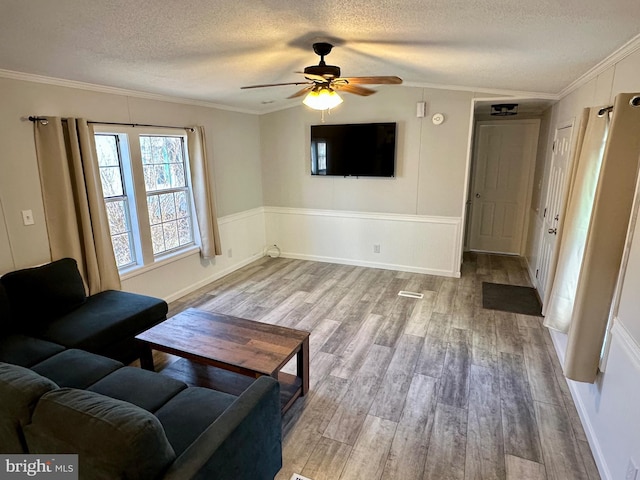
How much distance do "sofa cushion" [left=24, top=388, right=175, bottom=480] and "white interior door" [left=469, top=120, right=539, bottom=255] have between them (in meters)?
5.92

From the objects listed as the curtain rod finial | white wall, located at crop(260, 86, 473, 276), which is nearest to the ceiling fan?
the curtain rod finial

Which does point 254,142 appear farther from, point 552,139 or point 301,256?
point 552,139

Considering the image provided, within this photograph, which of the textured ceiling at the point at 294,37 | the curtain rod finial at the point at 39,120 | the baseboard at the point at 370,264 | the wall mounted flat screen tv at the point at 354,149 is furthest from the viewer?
the baseboard at the point at 370,264

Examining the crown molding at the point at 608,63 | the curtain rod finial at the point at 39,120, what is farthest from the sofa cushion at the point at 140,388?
the crown molding at the point at 608,63

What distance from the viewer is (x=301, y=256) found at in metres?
5.90

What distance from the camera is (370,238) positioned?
536 cm

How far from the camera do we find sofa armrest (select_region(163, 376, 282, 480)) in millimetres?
1314

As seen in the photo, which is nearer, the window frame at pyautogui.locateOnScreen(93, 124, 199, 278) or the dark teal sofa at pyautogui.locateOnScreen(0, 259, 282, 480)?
the dark teal sofa at pyautogui.locateOnScreen(0, 259, 282, 480)

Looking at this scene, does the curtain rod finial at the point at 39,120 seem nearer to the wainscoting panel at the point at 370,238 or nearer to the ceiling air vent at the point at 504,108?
the wainscoting panel at the point at 370,238

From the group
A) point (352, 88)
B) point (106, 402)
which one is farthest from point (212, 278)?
point (106, 402)

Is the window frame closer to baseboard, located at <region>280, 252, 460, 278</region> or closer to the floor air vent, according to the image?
baseboard, located at <region>280, 252, 460, 278</region>

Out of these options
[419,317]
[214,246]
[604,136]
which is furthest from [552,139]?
[214,246]

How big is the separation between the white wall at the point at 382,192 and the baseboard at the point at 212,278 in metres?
0.57

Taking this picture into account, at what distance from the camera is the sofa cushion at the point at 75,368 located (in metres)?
2.02
